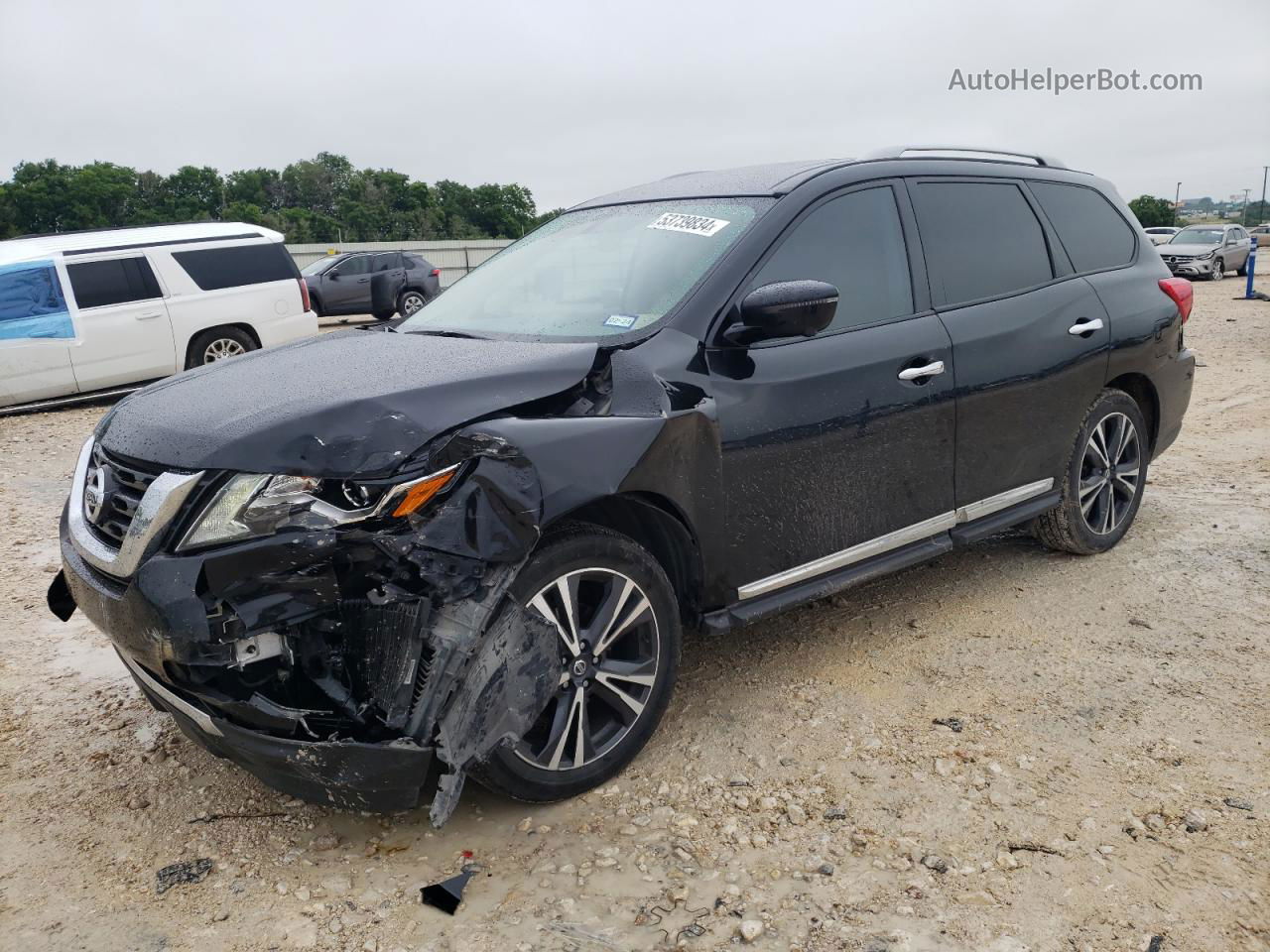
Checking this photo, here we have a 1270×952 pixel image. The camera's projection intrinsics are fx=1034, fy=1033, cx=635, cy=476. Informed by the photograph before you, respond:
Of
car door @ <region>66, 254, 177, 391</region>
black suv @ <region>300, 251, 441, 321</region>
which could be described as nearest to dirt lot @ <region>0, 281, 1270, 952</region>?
car door @ <region>66, 254, 177, 391</region>

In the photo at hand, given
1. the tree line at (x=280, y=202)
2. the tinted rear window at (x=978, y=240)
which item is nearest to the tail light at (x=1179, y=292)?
the tinted rear window at (x=978, y=240)

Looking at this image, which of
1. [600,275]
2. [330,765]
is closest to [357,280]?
[600,275]

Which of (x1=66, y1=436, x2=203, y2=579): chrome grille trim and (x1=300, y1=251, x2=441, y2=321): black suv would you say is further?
(x1=300, y1=251, x2=441, y2=321): black suv

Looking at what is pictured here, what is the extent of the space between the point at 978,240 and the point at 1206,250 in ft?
87.8

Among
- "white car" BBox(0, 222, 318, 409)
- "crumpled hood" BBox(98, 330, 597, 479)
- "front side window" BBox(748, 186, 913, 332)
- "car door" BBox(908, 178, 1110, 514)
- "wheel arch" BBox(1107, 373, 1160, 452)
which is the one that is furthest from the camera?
"white car" BBox(0, 222, 318, 409)

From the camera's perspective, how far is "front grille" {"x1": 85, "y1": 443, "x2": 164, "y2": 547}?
275 cm

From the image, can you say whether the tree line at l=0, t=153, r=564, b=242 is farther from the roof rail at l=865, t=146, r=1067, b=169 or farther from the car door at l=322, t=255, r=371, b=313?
the roof rail at l=865, t=146, r=1067, b=169

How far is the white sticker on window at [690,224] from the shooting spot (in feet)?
Answer: 11.8

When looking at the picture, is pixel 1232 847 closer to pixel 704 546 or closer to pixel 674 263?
pixel 704 546

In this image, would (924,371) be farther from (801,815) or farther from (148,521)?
(148,521)

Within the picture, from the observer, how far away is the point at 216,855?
2820mm

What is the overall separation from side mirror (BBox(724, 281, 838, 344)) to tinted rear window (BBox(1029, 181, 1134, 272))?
1.97m

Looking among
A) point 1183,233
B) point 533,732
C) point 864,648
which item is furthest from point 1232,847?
point 1183,233

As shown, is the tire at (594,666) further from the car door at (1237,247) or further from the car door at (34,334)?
the car door at (1237,247)
